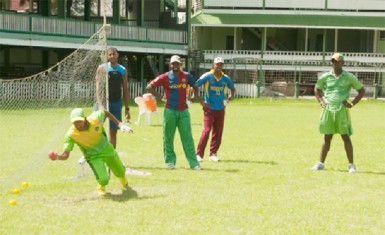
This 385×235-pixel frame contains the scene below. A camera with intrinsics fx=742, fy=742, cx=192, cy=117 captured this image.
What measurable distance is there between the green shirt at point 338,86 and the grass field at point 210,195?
1126 millimetres

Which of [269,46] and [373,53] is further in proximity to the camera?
[269,46]

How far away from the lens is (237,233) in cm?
759

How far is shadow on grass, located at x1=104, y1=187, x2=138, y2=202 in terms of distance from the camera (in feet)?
31.1

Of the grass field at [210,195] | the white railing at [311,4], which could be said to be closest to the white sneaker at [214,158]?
the grass field at [210,195]

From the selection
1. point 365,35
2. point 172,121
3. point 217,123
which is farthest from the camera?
point 365,35

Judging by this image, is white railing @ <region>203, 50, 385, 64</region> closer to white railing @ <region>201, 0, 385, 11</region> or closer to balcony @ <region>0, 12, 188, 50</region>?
white railing @ <region>201, 0, 385, 11</region>

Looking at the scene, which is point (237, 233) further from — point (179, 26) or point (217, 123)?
point (179, 26)

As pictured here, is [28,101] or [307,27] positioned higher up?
[307,27]

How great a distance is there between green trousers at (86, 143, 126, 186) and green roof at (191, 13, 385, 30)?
36.4m

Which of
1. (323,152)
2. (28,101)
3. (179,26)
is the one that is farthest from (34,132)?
(179,26)

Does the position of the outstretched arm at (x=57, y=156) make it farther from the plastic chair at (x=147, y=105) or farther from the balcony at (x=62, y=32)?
the balcony at (x=62, y=32)

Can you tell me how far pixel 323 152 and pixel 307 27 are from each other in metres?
34.3

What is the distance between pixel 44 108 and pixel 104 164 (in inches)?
447

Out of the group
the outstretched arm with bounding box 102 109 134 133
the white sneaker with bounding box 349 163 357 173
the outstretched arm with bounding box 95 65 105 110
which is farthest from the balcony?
the white sneaker with bounding box 349 163 357 173
